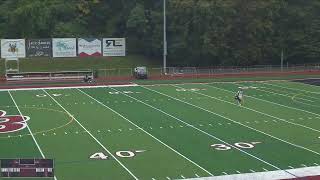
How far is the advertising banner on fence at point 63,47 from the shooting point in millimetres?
52219

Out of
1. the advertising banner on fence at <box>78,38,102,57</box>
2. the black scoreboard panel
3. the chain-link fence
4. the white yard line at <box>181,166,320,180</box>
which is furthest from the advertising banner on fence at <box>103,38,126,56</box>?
the black scoreboard panel

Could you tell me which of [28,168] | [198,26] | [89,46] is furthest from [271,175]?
[198,26]

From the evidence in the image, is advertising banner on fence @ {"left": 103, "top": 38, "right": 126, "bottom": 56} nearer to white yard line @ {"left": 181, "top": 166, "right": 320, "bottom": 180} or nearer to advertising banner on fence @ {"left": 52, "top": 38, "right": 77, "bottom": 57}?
advertising banner on fence @ {"left": 52, "top": 38, "right": 77, "bottom": 57}

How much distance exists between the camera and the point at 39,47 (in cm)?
5144

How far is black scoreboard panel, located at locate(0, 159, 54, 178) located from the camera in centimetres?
1564

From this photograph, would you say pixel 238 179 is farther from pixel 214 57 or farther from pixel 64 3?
pixel 64 3

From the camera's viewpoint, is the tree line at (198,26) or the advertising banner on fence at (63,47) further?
the tree line at (198,26)

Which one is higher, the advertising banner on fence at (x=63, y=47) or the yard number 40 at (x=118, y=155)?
the advertising banner on fence at (x=63, y=47)

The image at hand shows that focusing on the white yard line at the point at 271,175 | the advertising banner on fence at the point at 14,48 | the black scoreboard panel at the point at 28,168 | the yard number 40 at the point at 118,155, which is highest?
the advertising banner on fence at the point at 14,48

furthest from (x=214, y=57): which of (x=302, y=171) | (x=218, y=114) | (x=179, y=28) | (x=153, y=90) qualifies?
(x=302, y=171)

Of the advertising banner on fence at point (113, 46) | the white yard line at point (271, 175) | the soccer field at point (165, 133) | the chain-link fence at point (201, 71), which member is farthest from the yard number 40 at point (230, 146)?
the advertising banner on fence at point (113, 46)

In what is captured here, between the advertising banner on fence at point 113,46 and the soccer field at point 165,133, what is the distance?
14823mm

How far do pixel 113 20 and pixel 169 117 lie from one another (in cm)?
4163

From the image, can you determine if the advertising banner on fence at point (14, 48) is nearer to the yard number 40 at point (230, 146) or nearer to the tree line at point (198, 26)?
the tree line at point (198, 26)
